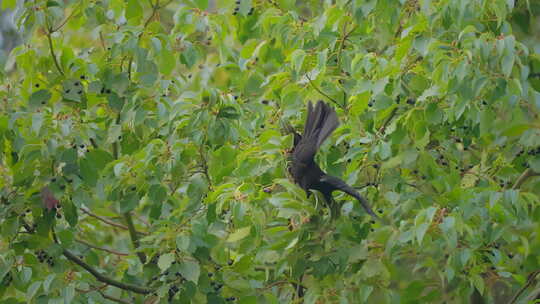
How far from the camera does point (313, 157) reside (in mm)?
3043

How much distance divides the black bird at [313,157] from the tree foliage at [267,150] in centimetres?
Answer: 7

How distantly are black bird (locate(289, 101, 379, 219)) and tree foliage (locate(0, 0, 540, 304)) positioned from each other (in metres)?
0.07

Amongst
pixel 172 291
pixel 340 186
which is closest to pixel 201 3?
pixel 340 186

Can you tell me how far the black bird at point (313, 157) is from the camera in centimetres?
303

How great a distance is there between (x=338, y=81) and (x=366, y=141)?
498 mm

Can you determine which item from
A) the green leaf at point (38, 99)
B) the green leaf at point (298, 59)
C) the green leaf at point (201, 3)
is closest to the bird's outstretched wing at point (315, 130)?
the green leaf at point (298, 59)

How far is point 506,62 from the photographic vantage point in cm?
284

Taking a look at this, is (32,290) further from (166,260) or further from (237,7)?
(237,7)

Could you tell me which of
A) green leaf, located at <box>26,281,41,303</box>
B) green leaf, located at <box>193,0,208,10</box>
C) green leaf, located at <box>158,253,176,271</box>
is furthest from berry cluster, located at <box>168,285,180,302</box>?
green leaf, located at <box>193,0,208,10</box>

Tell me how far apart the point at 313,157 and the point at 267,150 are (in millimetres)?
192

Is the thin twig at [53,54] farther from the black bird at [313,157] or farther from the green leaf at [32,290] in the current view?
the black bird at [313,157]

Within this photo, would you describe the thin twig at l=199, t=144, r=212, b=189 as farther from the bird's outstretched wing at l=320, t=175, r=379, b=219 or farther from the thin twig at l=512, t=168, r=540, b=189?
the thin twig at l=512, t=168, r=540, b=189

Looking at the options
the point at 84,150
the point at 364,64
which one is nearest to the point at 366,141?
the point at 364,64

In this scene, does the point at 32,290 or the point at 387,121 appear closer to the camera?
the point at 32,290
